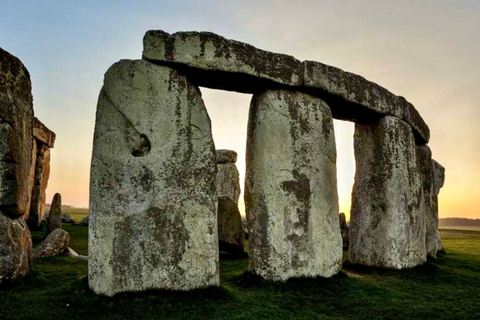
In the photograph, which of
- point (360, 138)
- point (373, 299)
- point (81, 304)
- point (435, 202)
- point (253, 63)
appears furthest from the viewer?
point (435, 202)

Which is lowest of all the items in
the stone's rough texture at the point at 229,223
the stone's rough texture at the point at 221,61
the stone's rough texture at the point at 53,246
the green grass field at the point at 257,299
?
the green grass field at the point at 257,299

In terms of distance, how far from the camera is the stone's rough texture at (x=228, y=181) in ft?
71.8

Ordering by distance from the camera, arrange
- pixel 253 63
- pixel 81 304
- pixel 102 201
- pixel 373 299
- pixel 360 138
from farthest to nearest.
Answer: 1. pixel 360 138
2. pixel 253 63
3. pixel 373 299
4. pixel 102 201
5. pixel 81 304

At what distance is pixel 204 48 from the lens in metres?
7.11

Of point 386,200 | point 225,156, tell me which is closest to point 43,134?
point 225,156

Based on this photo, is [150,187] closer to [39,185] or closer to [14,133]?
[14,133]

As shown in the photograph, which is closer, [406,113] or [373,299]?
[373,299]

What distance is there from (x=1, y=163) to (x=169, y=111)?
276cm

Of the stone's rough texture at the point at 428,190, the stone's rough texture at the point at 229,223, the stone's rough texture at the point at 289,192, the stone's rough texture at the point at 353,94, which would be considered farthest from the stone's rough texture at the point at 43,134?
the stone's rough texture at the point at 428,190

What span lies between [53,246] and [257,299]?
589 centimetres

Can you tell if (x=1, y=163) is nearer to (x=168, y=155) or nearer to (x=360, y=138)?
(x=168, y=155)

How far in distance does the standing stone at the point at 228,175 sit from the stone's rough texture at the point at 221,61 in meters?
14.0

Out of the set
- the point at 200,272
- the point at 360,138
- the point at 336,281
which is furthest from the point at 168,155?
the point at 360,138

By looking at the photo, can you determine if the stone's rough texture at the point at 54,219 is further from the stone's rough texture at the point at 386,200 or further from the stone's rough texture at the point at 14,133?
the stone's rough texture at the point at 386,200
